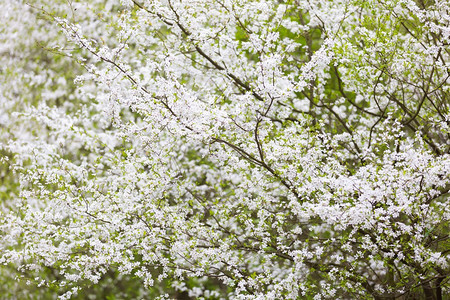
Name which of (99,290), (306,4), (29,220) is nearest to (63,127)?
(29,220)

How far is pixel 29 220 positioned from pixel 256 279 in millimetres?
3527

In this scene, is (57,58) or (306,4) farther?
(57,58)

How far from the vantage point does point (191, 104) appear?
489cm

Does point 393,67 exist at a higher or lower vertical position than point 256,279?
higher

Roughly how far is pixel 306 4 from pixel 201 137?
365 centimetres

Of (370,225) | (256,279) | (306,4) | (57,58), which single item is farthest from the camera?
(57,58)

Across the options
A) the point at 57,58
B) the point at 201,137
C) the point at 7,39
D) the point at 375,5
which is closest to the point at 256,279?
the point at 201,137

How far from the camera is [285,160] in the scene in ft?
19.5

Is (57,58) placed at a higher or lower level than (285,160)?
higher

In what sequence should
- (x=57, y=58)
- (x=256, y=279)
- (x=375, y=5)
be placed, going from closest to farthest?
(x=256, y=279), (x=375, y=5), (x=57, y=58)

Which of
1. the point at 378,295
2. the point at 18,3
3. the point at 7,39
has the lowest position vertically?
the point at 378,295

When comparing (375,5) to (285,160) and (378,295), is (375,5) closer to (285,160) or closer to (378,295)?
(285,160)

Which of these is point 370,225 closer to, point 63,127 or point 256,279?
point 256,279

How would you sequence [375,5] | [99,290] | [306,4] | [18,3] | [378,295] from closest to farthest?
[378,295]
[375,5]
[306,4]
[99,290]
[18,3]
